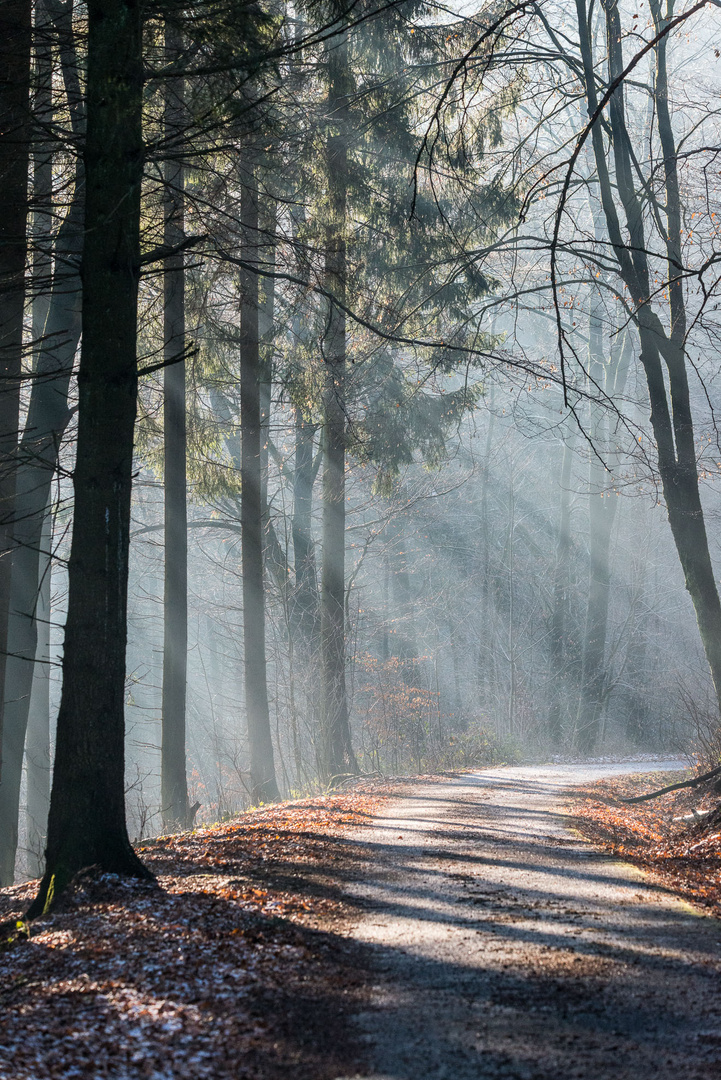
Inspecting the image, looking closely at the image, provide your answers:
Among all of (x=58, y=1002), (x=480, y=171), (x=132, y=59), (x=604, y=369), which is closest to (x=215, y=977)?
(x=58, y=1002)

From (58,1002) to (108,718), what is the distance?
208 cm

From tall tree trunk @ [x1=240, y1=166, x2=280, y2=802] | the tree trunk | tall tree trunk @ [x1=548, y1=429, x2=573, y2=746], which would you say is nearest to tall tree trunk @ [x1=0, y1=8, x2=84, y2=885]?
the tree trunk

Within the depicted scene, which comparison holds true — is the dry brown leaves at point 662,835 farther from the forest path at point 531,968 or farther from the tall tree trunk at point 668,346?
the tall tree trunk at point 668,346

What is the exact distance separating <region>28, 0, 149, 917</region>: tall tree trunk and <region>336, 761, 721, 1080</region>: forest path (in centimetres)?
176

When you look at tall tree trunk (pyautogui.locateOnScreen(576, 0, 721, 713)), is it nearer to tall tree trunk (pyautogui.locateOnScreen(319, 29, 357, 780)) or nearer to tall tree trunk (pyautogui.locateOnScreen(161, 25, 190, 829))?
tall tree trunk (pyautogui.locateOnScreen(319, 29, 357, 780))

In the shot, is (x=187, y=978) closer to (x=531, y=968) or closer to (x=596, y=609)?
(x=531, y=968)

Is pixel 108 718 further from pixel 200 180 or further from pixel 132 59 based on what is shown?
pixel 200 180

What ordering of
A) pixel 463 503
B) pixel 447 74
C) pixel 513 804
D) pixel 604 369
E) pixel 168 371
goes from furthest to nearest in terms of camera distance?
pixel 463 503, pixel 604 369, pixel 447 74, pixel 168 371, pixel 513 804

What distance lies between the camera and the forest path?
299 cm

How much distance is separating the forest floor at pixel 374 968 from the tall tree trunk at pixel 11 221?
3091 mm

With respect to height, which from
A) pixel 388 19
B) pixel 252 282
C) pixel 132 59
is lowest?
pixel 132 59

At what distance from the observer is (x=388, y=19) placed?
42.5 ft

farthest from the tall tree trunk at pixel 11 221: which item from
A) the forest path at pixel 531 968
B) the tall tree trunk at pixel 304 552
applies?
the tall tree trunk at pixel 304 552

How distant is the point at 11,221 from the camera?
290 inches
